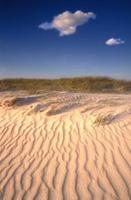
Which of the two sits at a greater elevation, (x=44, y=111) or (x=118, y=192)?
(x=44, y=111)

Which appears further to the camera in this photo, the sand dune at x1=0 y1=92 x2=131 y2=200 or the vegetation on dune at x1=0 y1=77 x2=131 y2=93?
the vegetation on dune at x1=0 y1=77 x2=131 y2=93

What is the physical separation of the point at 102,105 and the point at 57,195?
5604 mm

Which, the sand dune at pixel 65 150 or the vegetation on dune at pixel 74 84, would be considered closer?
the sand dune at pixel 65 150

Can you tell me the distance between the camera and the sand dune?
14.0 feet

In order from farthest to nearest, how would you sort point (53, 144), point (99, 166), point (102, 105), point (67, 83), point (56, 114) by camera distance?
point (67, 83) → point (102, 105) → point (56, 114) → point (53, 144) → point (99, 166)

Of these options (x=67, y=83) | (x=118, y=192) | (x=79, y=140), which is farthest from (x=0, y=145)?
(x=67, y=83)

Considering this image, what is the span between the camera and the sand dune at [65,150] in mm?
4258

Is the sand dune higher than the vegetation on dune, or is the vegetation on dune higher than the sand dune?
the vegetation on dune

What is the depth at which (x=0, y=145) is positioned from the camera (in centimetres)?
629

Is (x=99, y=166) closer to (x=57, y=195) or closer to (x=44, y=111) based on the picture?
(x=57, y=195)

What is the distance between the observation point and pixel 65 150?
5.84 meters

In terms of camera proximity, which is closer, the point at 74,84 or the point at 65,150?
the point at 65,150

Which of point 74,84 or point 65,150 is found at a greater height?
point 74,84

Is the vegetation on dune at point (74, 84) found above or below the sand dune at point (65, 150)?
above
